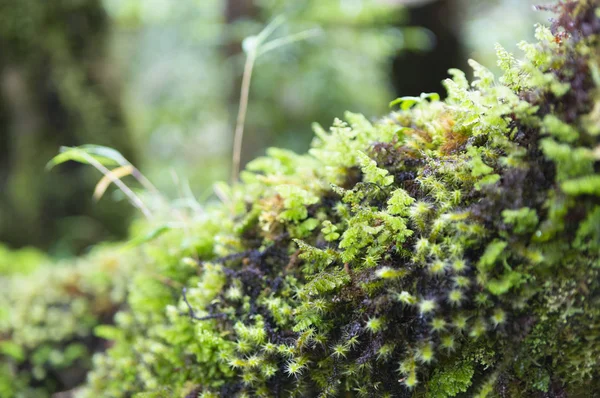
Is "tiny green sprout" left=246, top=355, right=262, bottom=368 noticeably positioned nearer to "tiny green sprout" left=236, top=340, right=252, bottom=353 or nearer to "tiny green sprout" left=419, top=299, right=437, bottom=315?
"tiny green sprout" left=236, top=340, right=252, bottom=353

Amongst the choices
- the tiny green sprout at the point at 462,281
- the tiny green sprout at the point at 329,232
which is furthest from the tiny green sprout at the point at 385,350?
the tiny green sprout at the point at 329,232

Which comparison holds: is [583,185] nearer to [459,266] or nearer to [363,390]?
[459,266]

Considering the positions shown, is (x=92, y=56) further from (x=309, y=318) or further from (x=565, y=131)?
(x=565, y=131)

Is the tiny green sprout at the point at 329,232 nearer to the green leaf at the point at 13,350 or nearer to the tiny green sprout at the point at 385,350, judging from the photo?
the tiny green sprout at the point at 385,350

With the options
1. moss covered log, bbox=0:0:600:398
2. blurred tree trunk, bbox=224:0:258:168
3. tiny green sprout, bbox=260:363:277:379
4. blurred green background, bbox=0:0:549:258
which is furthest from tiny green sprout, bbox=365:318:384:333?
blurred tree trunk, bbox=224:0:258:168

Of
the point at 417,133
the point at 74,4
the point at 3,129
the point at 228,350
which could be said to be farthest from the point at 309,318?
the point at 3,129
